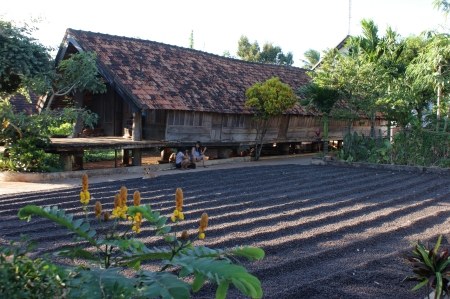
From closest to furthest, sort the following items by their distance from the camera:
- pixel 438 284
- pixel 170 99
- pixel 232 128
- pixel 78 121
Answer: pixel 438 284 < pixel 170 99 < pixel 78 121 < pixel 232 128

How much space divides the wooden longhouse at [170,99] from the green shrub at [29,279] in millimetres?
12101

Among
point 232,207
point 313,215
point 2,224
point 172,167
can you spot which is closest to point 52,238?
point 2,224

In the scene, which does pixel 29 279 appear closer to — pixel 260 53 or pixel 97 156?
pixel 97 156

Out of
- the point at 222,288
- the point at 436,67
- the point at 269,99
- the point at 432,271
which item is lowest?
the point at 432,271

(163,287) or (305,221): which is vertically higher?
(163,287)

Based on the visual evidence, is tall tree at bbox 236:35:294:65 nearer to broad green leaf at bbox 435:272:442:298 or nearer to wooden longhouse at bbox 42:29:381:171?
wooden longhouse at bbox 42:29:381:171

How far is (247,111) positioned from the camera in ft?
63.7

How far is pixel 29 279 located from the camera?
8.55ft

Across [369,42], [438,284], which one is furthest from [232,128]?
[438,284]

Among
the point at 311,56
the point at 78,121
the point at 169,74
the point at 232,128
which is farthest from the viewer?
the point at 311,56

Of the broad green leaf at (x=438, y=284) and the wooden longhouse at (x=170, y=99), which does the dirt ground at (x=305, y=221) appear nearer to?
the broad green leaf at (x=438, y=284)

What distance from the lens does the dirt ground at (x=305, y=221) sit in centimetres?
546

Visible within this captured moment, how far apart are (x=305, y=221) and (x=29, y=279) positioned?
20.4 feet

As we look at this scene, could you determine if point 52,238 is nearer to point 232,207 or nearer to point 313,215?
point 232,207
